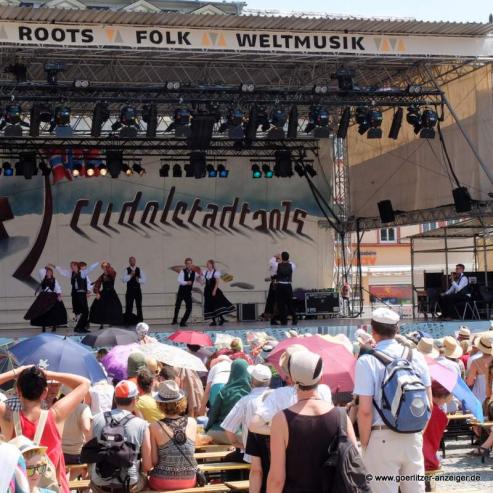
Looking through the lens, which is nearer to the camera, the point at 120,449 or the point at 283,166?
the point at 120,449

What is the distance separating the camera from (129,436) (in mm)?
5113

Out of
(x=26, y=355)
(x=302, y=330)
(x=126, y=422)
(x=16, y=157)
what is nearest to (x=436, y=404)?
(x=126, y=422)

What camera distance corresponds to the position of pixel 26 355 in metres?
6.54

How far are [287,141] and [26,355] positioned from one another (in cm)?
1531

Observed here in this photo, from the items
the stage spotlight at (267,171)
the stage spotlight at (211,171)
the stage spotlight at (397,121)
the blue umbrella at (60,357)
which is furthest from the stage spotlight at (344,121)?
the blue umbrella at (60,357)

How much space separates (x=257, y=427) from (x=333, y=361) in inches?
91.2

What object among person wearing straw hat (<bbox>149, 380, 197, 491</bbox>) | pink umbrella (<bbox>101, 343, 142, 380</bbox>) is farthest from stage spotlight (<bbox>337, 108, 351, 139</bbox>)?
person wearing straw hat (<bbox>149, 380, 197, 491</bbox>)

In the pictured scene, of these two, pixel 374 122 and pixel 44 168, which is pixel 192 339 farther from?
pixel 44 168

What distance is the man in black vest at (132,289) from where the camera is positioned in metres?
18.3

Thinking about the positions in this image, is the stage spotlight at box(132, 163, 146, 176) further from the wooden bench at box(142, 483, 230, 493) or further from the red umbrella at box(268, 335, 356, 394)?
the wooden bench at box(142, 483, 230, 493)

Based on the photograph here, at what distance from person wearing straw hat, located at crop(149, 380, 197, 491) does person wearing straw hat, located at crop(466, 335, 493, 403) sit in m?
4.03

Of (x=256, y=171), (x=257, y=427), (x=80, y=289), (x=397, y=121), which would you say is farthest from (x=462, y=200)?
(x=257, y=427)

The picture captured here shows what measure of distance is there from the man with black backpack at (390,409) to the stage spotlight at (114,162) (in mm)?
14867

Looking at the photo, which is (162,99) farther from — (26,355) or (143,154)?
(26,355)
